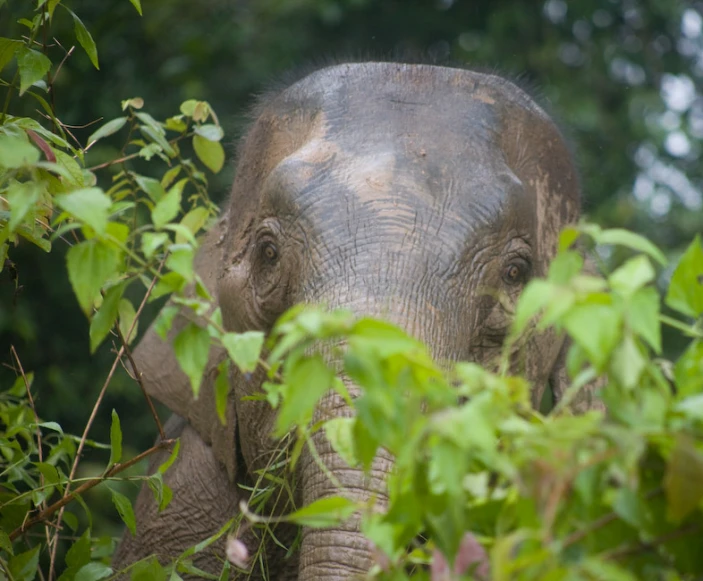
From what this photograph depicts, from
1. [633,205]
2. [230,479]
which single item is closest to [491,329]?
[230,479]

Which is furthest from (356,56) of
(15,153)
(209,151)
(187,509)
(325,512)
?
(325,512)

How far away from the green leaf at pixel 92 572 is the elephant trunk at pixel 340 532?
15.0 inches

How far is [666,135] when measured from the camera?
7.73 meters

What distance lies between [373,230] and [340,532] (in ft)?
2.52

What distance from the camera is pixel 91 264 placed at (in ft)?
4.93

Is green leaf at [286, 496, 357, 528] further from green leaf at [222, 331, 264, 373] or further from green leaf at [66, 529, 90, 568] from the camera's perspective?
green leaf at [66, 529, 90, 568]

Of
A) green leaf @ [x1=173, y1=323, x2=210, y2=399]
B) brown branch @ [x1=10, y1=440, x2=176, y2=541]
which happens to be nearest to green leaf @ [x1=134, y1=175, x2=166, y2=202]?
brown branch @ [x1=10, y1=440, x2=176, y2=541]

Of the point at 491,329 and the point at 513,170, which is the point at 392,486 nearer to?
the point at 491,329

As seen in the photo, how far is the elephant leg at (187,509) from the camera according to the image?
362 centimetres

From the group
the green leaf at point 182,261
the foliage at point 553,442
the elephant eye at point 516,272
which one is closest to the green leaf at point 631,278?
the foliage at point 553,442

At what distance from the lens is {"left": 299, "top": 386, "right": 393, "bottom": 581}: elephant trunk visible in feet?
7.13

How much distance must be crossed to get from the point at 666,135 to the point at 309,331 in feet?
22.5

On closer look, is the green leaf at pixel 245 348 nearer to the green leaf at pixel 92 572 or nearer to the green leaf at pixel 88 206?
the green leaf at pixel 88 206

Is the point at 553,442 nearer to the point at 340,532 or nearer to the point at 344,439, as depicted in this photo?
the point at 344,439
